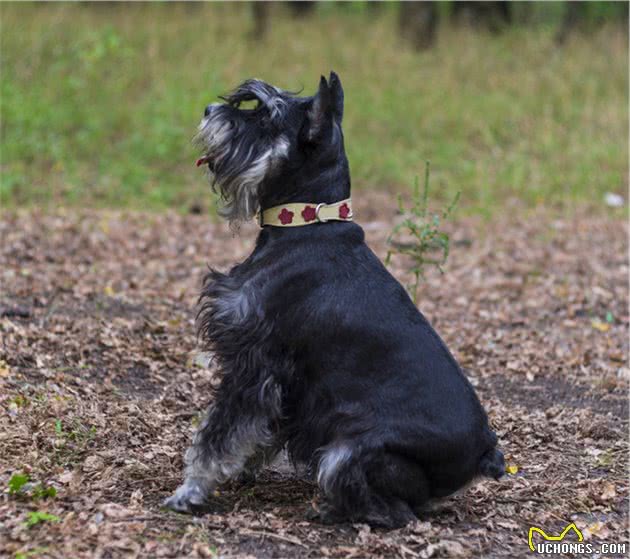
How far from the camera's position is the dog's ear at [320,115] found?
4.44 meters

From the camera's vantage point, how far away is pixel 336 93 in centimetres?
448

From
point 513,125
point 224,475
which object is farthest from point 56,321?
point 513,125

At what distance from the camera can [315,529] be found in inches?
176

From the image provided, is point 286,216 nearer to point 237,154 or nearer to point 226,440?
point 237,154

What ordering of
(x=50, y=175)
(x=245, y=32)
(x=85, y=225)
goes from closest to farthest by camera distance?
1. (x=85, y=225)
2. (x=50, y=175)
3. (x=245, y=32)

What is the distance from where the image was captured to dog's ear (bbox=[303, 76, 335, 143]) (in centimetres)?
444

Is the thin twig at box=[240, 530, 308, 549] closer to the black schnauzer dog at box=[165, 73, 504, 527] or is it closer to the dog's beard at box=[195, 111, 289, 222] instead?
the black schnauzer dog at box=[165, 73, 504, 527]

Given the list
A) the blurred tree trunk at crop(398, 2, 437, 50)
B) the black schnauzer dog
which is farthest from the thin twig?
the blurred tree trunk at crop(398, 2, 437, 50)

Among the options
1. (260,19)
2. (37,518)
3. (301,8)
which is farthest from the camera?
(301,8)

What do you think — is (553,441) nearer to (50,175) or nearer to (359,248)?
(359,248)

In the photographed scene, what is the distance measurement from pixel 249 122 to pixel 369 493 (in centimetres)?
189

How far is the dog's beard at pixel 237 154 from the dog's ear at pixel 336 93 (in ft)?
0.96

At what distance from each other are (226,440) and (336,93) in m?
1.75

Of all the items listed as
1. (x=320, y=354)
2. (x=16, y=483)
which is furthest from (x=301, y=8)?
(x=16, y=483)
